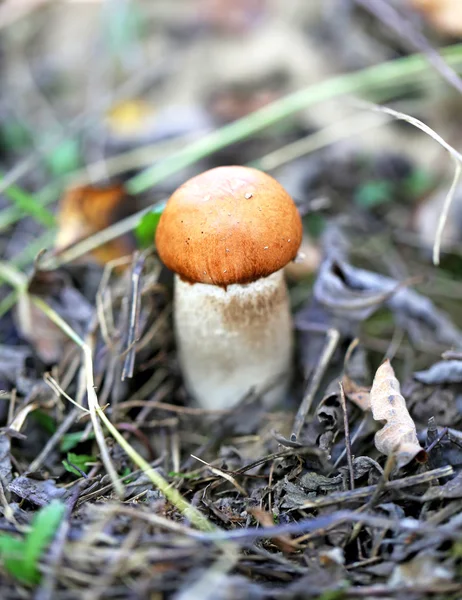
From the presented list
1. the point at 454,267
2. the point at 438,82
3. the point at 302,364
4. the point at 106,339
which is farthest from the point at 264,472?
the point at 438,82

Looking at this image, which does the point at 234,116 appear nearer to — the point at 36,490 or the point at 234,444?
the point at 234,444

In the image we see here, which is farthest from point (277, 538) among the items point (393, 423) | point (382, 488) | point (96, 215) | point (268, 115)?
point (268, 115)

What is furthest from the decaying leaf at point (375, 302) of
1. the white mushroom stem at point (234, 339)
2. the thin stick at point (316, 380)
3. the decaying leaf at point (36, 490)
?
the decaying leaf at point (36, 490)

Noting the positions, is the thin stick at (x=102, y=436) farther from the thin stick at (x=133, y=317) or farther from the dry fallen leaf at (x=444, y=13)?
the dry fallen leaf at (x=444, y=13)

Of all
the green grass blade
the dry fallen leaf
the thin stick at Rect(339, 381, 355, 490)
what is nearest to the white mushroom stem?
the thin stick at Rect(339, 381, 355, 490)

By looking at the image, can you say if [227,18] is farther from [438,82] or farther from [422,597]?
[422,597]
